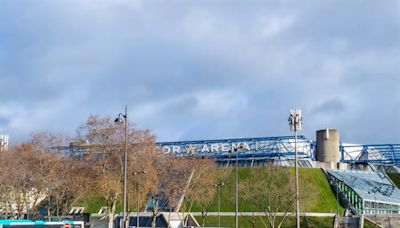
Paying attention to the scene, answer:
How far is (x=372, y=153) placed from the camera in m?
134

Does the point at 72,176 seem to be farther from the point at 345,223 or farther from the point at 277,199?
the point at 345,223

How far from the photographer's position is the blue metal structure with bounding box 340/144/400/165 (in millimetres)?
129450

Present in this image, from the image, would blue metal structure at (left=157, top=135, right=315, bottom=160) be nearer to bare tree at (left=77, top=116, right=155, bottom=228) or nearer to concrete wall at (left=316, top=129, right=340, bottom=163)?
concrete wall at (left=316, top=129, right=340, bottom=163)

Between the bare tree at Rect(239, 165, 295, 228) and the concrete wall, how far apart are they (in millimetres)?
33352

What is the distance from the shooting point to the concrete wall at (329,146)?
127250mm

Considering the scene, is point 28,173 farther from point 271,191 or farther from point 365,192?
point 365,192

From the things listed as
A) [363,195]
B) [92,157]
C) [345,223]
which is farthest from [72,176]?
[363,195]

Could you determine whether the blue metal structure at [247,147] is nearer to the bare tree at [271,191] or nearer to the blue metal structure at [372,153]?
the blue metal structure at [372,153]

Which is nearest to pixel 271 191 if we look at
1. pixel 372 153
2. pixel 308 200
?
pixel 308 200

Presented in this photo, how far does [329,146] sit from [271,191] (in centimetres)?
4347

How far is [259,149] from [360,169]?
21.7 meters

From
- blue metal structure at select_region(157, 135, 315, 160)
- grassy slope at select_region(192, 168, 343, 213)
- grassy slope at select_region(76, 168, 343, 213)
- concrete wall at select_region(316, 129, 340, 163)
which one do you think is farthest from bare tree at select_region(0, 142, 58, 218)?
concrete wall at select_region(316, 129, 340, 163)

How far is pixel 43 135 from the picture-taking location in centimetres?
8075

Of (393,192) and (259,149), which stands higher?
(259,149)
